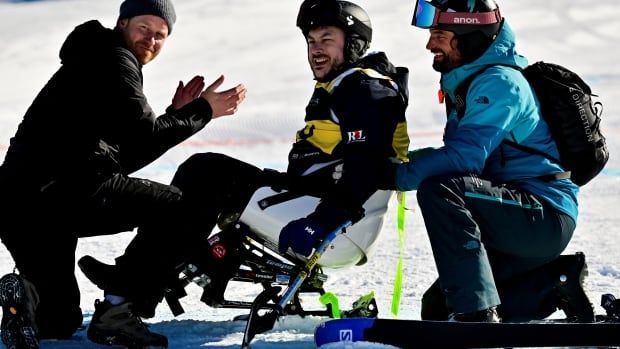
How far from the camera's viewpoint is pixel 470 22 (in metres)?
4.34

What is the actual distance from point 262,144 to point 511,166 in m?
9.19

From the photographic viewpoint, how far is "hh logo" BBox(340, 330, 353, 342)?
403cm

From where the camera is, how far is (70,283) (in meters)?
4.66

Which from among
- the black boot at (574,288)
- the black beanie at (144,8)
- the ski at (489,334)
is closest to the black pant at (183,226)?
the black beanie at (144,8)

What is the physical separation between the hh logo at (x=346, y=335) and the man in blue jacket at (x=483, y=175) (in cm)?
41

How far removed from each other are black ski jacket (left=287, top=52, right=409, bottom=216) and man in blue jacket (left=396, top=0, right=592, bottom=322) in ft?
0.44

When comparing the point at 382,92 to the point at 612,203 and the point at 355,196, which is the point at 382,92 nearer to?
the point at 355,196

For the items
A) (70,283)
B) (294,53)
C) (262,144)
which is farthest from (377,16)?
(70,283)

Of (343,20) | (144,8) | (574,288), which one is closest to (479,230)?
(574,288)

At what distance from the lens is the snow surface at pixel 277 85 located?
5.98m

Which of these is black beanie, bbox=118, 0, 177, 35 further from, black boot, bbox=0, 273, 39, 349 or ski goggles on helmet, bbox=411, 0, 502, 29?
black boot, bbox=0, 273, 39, 349

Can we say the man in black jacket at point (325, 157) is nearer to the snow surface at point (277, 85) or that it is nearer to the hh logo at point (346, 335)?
the hh logo at point (346, 335)

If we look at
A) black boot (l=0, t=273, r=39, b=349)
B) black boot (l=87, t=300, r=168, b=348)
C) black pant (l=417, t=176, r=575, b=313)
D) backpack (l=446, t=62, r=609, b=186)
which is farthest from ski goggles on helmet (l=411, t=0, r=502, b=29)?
black boot (l=0, t=273, r=39, b=349)

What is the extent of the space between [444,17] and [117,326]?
6.07 feet
